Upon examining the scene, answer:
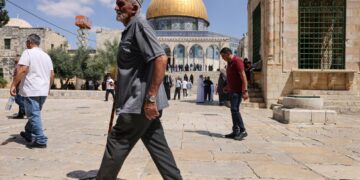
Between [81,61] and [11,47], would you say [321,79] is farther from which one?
[11,47]

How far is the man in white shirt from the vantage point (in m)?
4.58

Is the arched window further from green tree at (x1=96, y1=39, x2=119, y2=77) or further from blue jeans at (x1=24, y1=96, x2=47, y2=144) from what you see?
blue jeans at (x1=24, y1=96, x2=47, y2=144)

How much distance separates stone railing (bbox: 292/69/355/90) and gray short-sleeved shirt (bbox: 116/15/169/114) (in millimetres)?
11177

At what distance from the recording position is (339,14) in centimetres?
1306

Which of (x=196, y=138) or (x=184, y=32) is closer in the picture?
(x=196, y=138)

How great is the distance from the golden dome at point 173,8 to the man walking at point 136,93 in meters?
59.6

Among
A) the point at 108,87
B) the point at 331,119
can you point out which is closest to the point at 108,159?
the point at 331,119

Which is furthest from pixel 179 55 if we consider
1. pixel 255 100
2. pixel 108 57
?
pixel 255 100

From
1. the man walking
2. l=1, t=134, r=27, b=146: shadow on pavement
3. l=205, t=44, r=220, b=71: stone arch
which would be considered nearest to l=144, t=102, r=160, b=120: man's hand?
the man walking

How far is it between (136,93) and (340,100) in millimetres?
11261

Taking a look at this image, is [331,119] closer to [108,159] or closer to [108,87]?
[108,159]

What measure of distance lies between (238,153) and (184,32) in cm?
5531

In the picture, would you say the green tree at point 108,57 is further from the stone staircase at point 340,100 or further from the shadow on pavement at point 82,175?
the shadow on pavement at point 82,175

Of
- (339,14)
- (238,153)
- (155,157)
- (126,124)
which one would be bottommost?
(238,153)
